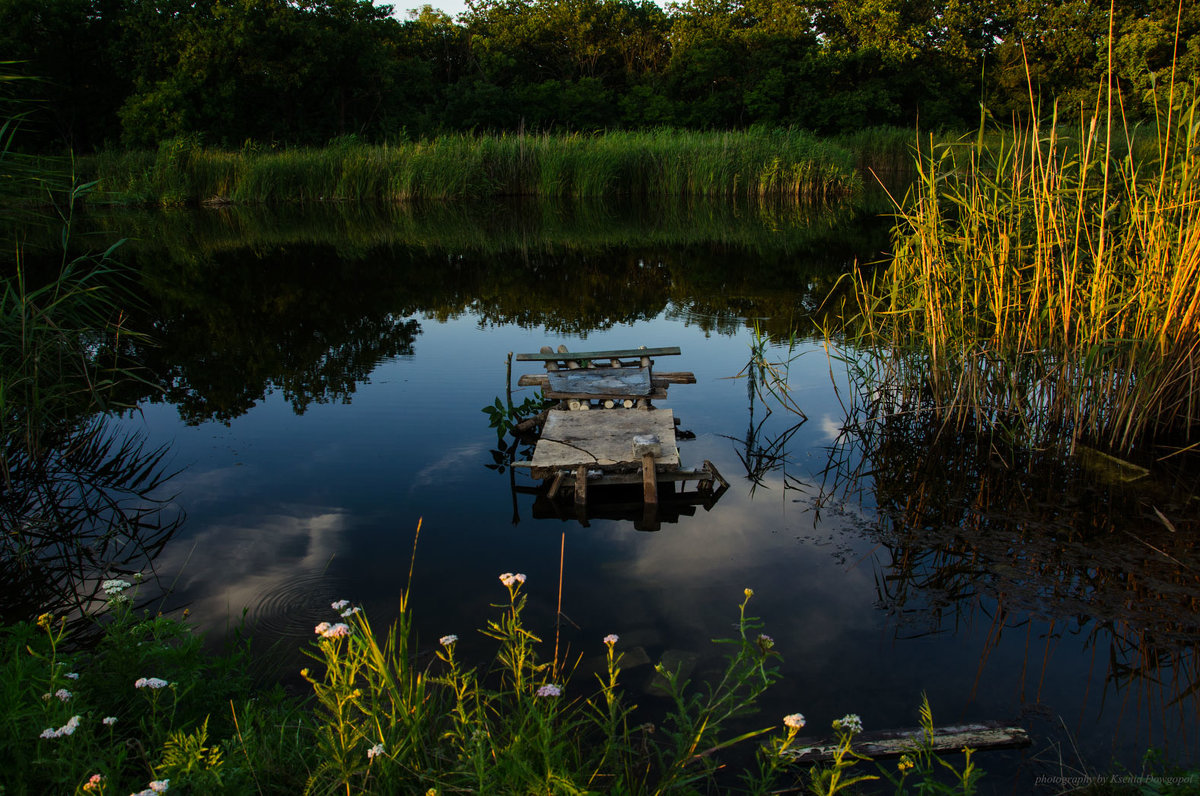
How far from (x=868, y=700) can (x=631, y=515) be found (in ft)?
6.58

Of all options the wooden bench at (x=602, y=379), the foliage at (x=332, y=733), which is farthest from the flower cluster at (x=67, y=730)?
the wooden bench at (x=602, y=379)

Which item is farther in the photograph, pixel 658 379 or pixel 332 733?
pixel 658 379

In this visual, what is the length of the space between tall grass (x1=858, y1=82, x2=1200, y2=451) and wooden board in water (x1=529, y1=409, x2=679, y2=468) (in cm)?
174

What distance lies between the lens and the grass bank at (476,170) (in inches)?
837

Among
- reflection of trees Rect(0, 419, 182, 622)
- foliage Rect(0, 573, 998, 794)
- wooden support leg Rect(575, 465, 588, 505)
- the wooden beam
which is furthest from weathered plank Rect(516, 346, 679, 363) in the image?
foliage Rect(0, 573, 998, 794)

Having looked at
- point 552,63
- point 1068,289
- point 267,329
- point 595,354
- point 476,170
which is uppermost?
point 552,63

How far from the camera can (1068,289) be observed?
16.9ft

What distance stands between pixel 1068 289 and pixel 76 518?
6157mm

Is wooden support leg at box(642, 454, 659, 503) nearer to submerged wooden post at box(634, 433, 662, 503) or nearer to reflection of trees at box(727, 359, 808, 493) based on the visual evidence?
submerged wooden post at box(634, 433, 662, 503)

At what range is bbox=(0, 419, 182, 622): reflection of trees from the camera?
4090mm

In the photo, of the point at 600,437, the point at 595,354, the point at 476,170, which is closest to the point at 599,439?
the point at 600,437

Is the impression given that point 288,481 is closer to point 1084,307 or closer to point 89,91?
point 1084,307

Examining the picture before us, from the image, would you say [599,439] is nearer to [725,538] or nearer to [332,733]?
[725,538]

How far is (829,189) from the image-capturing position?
23.2 metres
